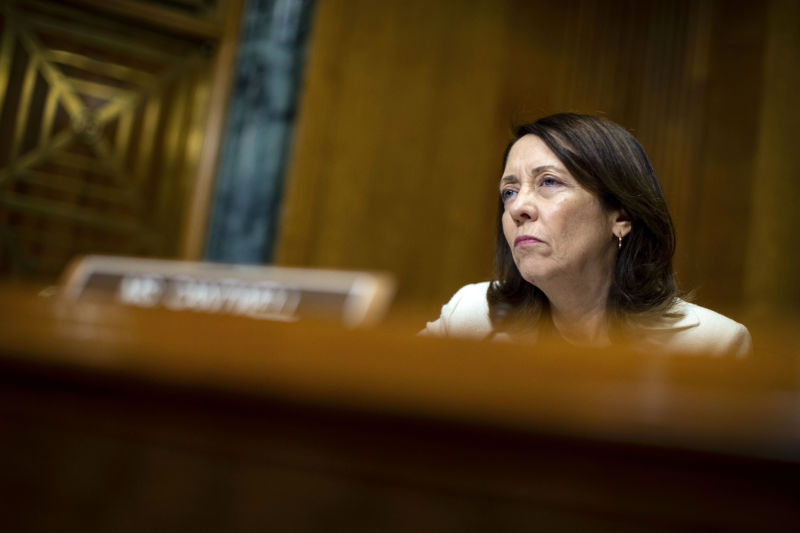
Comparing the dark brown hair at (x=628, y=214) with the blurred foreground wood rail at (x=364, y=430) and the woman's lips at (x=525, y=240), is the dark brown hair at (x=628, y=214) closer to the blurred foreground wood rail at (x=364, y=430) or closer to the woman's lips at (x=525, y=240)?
the woman's lips at (x=525, y=240)

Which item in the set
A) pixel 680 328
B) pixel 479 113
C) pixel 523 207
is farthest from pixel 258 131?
pixel 680 328

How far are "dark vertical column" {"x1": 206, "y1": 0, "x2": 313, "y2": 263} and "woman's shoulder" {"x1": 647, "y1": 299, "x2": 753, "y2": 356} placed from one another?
7.54 ft

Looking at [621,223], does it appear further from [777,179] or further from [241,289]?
[777,179]

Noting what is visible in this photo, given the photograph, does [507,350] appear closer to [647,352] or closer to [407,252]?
[647,352]

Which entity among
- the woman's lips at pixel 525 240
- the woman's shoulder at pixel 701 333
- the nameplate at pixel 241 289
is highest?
the woman's lips at pixel 525 240

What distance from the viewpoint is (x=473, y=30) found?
421 cm

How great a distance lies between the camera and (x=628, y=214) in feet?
5.37

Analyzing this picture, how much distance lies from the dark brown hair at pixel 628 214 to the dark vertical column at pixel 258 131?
6.81 feet

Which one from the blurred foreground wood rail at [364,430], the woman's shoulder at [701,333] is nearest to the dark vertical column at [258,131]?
the woman's shoulder at [701,333]

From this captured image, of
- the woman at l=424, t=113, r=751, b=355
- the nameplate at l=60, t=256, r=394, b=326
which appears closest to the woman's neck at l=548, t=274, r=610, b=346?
the woman at l=424, t=113, r=751, b=355

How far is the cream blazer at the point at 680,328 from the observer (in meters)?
1.44

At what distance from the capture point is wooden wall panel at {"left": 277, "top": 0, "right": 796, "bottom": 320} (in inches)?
151

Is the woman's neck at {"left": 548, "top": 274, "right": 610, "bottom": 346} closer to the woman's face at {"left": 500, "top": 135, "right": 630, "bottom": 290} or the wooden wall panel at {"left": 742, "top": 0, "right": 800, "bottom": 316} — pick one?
the woman's face at {"left": 500, "top": 135, "right": 630, "bottom": 290}

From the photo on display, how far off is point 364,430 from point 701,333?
3.82ft
